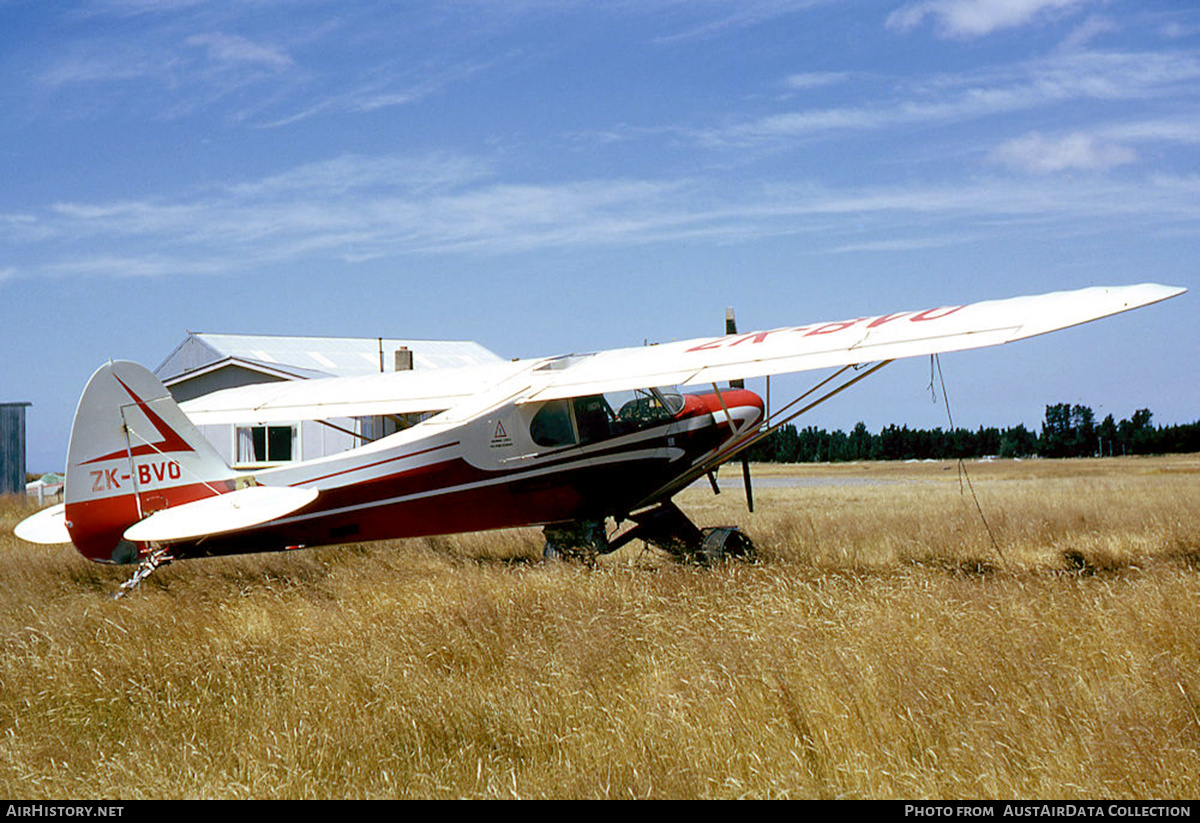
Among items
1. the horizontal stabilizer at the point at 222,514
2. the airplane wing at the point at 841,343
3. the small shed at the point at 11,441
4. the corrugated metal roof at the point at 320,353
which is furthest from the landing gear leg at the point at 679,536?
the small shed at the point at 11,441

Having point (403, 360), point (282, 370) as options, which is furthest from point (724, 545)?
point (282, 370)

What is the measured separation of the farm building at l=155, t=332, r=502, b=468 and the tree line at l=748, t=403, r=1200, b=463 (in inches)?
1383

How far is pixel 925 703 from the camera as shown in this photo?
5016 millimetres

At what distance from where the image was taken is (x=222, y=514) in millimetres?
9211

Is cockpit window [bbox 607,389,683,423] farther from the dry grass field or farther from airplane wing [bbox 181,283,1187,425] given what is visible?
the dry grass field

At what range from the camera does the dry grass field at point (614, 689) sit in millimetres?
4477

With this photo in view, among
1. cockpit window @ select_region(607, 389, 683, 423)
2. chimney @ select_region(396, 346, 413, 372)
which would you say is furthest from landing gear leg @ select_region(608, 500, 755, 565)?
chimney @ select_region(396, 346, 413, 372)

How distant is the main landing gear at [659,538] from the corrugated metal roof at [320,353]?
1907 cm

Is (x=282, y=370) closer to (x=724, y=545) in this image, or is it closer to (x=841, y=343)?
(x=724, y=545)

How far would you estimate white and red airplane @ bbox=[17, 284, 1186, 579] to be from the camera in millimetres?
9758

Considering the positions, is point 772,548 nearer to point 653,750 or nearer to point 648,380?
point 648,380

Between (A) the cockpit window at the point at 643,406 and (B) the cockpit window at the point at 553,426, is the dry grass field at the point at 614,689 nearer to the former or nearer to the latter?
(B) the cockpit window at the point at 553,426
